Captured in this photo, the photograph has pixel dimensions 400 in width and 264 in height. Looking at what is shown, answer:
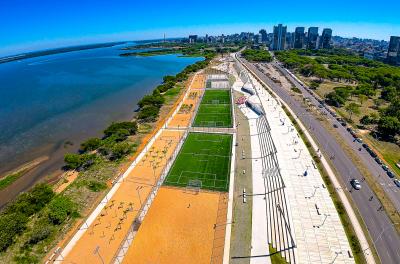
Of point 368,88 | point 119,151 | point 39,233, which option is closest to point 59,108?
point 119,151

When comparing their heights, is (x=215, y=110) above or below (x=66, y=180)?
above

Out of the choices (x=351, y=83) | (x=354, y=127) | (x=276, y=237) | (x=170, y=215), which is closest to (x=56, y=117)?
(x=170, y=215)

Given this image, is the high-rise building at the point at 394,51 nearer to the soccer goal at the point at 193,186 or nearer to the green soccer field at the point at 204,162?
the green soccer field at the point at 204,162

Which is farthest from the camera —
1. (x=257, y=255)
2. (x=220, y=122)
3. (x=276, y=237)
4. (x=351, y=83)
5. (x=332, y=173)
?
(x=351, y=83)

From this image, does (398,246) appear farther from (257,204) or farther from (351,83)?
(351,83)

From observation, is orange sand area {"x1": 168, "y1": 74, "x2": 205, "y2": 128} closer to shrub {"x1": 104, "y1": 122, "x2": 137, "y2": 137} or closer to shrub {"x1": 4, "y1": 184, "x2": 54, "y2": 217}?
shrub {"x1": 104, "y1": 122, "x2": 137, "y2": 137}

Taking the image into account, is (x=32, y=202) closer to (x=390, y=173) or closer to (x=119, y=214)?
(x=119, y=214)
